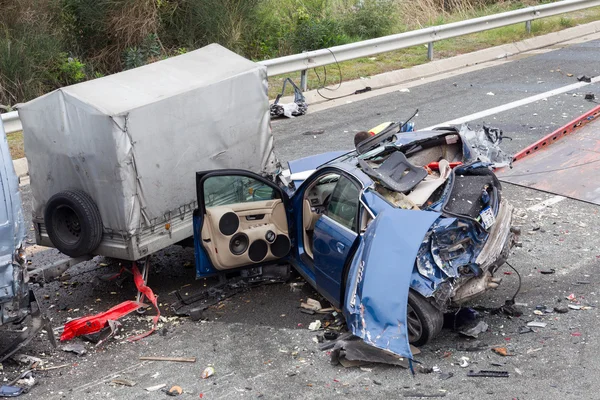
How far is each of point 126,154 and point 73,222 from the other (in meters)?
0.93

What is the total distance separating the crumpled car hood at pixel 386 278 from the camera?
6074 millimetres

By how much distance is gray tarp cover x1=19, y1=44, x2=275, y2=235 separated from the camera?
7.12 meters

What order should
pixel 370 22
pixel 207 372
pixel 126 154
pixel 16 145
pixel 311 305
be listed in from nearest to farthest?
pixel 207 372 → pixel 126 154 → pixel 311 305 → pixel 16 145 → pixel 370 22

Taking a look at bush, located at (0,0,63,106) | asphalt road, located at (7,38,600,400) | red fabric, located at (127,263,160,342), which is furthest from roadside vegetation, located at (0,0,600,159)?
red fabric, located at (127,263,160,342)

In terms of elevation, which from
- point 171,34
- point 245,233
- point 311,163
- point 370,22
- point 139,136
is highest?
point 171,34

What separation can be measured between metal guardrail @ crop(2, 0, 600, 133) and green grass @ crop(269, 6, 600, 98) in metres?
0.37

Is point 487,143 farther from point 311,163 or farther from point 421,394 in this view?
point 421,394

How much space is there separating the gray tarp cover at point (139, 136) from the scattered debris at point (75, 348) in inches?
42.1

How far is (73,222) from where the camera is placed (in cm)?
748

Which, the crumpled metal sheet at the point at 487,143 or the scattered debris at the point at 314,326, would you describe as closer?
the scattered debris at the point at 314,326

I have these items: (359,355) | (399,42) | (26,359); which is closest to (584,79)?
(399,42)

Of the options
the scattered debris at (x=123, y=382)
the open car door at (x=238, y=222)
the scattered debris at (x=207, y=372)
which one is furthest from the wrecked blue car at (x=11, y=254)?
the open car door at (x=238, y=222)

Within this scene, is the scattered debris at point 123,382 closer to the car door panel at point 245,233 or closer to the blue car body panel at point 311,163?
the car door panel at point 245,233

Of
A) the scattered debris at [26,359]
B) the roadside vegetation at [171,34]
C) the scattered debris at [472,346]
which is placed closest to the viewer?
the scattered debris at [472,346]
